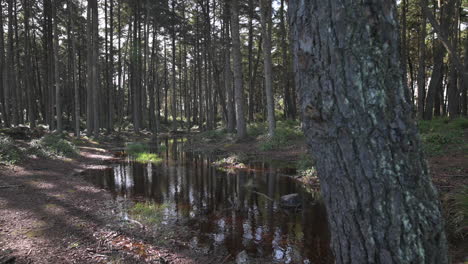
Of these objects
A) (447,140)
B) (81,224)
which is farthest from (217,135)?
(81,224)

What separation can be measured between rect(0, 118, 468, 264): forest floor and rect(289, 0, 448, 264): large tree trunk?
282 centimetres

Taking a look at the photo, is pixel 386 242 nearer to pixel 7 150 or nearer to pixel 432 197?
pixel 432 197

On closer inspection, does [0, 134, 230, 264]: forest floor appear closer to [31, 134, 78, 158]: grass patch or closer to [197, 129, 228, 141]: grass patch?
[31, 134, 78, 158]: grass patch

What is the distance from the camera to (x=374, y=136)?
4.32 ft

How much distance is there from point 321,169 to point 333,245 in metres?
0.47

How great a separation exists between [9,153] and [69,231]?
328 inches

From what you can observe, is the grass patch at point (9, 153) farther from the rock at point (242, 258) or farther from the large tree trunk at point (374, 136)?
the large tree trunk at point (374, 136)

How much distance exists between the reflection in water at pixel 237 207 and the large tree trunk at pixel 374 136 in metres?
2.78

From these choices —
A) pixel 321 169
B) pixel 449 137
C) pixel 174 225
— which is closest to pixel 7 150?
pixel 174 225

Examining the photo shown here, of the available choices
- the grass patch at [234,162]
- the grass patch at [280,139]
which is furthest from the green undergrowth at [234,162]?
the grass patch at [280,139]

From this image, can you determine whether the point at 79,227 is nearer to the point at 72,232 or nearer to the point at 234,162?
the point at 72,232

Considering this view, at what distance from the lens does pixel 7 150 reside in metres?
10.4

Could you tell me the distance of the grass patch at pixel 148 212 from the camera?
5137mm

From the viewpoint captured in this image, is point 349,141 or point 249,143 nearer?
point 349,141
